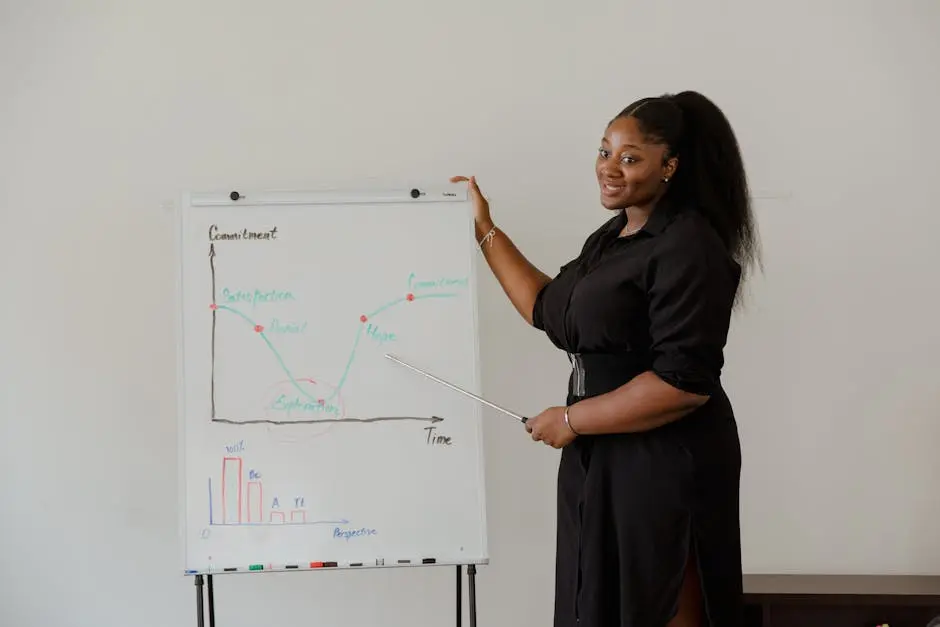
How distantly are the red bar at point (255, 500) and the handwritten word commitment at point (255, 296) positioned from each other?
1.31 ft

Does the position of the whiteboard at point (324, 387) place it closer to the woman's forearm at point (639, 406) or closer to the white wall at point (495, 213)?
the white wall at point (495, 213)

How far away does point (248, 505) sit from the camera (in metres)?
1.93

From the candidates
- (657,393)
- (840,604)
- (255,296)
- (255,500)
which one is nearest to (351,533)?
(255,500)

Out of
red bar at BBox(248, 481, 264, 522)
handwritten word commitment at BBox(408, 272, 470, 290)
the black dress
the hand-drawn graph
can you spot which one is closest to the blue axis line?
the hand-drawn graph

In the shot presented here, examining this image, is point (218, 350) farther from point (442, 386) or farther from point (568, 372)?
point (568, 372)

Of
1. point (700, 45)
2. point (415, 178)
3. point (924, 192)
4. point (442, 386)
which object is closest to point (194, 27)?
point (415, 178)

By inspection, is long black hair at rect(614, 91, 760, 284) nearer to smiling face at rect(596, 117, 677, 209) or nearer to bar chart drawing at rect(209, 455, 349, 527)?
smiling face at rect(596, 117, 677, 209)

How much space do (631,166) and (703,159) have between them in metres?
0.13

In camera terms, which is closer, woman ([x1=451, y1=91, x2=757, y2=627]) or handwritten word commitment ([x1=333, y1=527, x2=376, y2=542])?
woman ([x1=451, y1=91, x2=757, y2=627])

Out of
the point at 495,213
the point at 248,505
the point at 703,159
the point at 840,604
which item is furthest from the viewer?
the point at 495,213

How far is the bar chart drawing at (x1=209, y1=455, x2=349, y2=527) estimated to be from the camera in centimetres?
193

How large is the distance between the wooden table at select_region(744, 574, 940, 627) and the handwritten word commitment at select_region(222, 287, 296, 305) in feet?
4.24

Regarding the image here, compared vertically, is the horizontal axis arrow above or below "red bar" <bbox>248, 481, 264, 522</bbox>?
above

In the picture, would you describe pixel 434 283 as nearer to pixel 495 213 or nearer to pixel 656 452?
pixel 495 213
